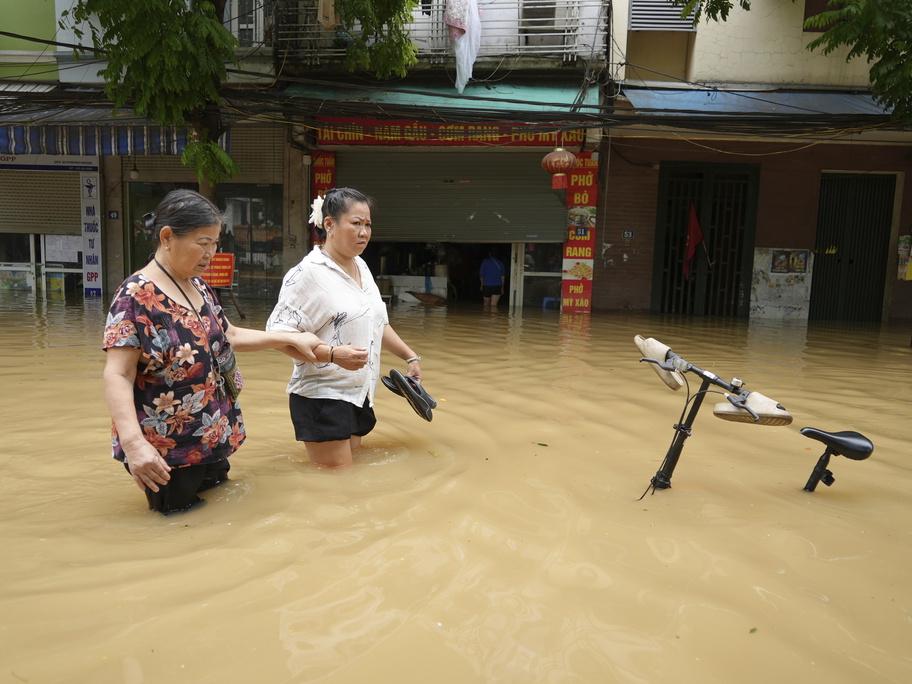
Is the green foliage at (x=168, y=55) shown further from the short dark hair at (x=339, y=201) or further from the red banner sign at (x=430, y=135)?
the short dark hair at (x=339, y=201)

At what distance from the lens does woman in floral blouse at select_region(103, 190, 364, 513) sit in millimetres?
2287

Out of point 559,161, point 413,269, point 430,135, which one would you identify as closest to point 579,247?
point 559,161

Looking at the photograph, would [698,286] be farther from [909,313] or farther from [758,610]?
[758,610]

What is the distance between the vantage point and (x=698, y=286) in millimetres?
13180

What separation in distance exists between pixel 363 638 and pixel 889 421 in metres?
3.94

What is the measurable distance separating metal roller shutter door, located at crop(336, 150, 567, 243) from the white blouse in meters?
9.87

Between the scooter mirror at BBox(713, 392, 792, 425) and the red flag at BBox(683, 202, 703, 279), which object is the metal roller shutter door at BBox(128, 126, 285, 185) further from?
the scooter mirror at BBox(713, 392, 792, 425)

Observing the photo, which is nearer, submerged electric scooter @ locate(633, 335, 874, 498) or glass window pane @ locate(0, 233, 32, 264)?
submerged electric scooter @ locate(633, 335, 874, 498)

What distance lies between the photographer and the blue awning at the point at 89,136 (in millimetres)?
11266

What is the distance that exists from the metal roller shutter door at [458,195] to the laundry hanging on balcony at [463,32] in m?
2.29

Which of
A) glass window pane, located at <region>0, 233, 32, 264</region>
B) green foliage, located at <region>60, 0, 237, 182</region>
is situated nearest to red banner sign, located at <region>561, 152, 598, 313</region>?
green foliage, located at <region>60, 0, 237, 182</region>

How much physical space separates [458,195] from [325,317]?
10.1 metres

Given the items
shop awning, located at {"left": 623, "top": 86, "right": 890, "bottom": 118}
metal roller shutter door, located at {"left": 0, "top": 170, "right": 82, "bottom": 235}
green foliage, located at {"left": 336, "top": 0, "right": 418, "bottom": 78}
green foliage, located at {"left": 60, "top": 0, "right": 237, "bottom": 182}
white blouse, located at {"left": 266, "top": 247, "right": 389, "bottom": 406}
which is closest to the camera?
white blouse, located at {"left": 266, "top": 247, "right": 389, "bottom": 406}

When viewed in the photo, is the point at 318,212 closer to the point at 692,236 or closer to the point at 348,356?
the point at 348,356
